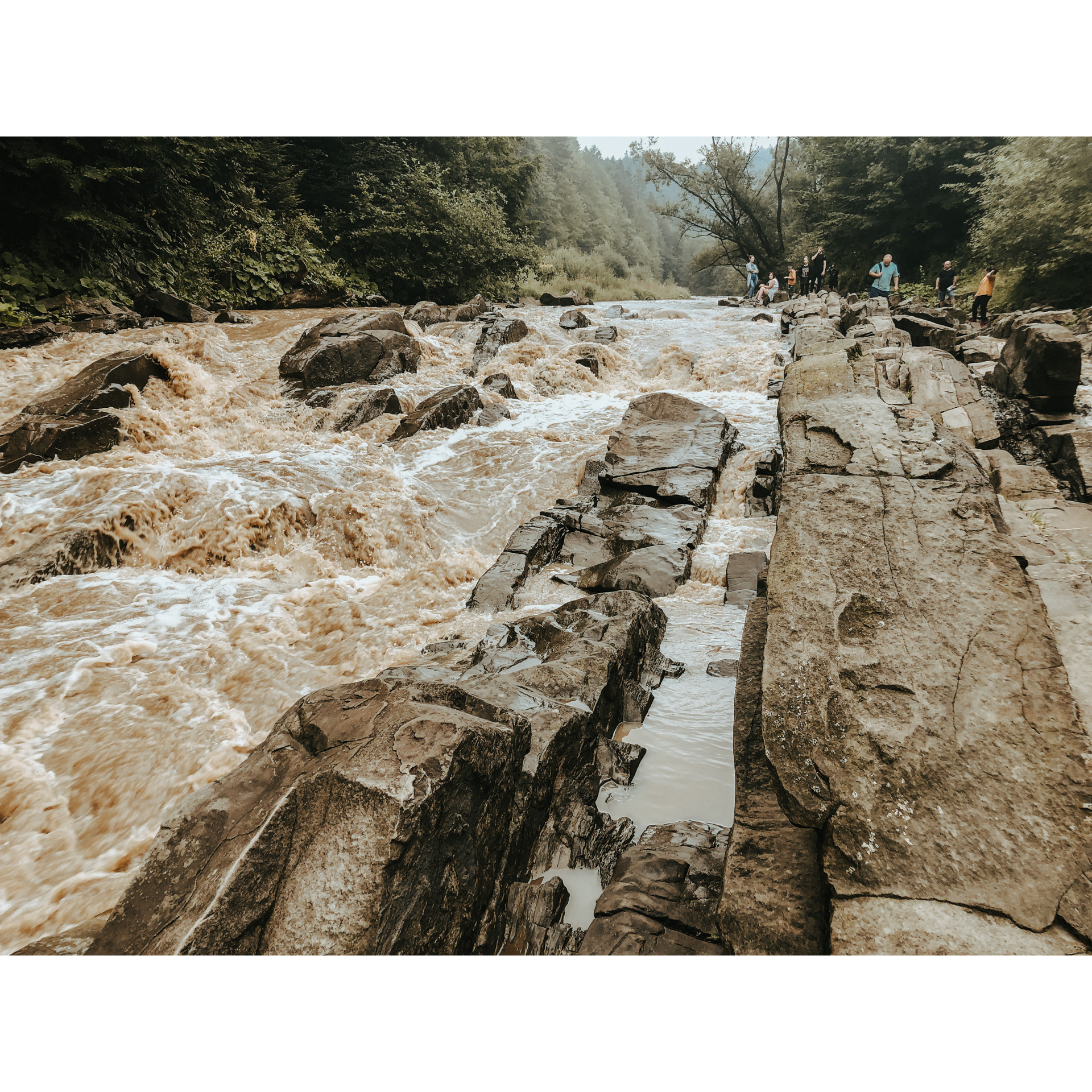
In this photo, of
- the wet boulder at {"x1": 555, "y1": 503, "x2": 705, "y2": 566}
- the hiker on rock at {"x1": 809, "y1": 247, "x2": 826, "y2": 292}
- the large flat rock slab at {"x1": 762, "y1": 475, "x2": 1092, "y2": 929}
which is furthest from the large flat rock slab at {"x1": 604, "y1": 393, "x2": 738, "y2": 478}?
the hiker on rock at {"x1": 809, "y1": 247, "x2": 826, "y2": 292}

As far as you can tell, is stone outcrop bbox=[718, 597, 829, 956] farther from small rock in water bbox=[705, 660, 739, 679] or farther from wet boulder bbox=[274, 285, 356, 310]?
wet boulder bbox=[274, 285, 356, 310]

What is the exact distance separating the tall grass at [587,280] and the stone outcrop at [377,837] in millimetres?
16921

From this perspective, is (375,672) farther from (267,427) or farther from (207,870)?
(267,427)

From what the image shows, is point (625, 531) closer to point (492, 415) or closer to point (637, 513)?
point (637, 513)

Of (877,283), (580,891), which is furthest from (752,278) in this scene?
(580,891)

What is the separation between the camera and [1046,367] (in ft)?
17.9

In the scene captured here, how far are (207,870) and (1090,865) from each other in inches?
88.4

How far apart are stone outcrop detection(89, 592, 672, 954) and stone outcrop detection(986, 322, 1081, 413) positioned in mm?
6204

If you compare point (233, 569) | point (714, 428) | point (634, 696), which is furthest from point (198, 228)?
point (634, 696)

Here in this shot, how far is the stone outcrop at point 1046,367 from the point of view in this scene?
5383mm

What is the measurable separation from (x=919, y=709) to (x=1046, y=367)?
5.80 metres

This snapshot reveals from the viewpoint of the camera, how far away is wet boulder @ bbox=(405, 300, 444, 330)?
11914mm

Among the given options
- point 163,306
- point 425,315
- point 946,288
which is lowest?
point 425,315

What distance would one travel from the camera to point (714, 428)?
6.65 meters
